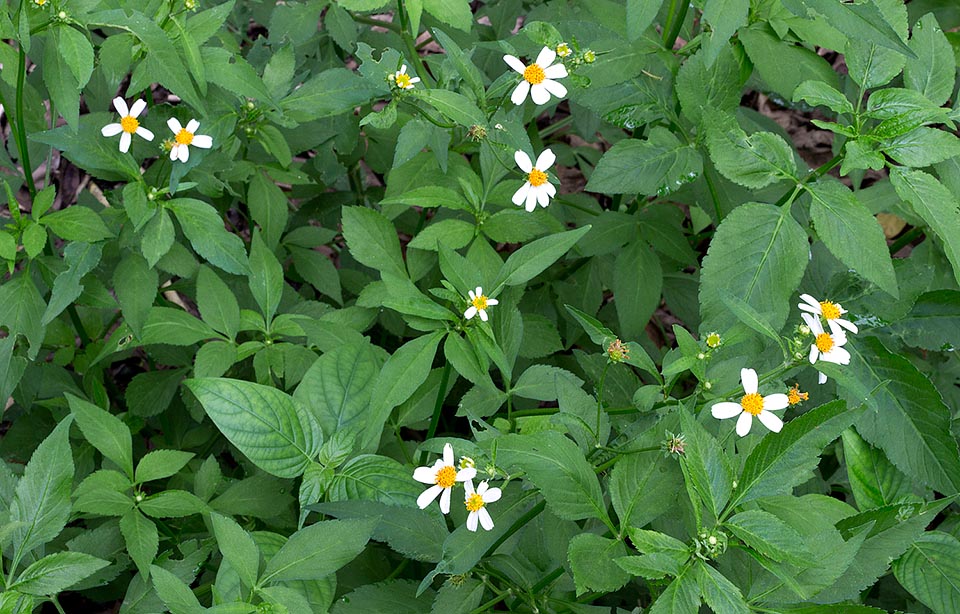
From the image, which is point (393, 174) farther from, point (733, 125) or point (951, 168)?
point (951, 168)

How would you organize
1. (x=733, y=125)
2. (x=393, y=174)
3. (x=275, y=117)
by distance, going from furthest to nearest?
1. (x=393, y=174)
2. (x=275, y=117)
3. (x=733, y=125)

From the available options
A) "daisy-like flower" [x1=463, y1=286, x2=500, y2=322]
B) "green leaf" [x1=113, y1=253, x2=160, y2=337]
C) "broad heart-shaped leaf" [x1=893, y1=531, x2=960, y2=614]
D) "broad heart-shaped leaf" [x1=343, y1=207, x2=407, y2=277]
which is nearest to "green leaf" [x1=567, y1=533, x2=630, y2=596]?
"daisy-like flower" [x1=463, y1=286, x2=500, y2=322]

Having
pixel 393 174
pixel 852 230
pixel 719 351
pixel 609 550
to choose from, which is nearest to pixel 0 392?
pixel 393 174

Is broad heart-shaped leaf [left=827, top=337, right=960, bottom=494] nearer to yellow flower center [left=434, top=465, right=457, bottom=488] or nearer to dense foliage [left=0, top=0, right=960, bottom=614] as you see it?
dense foliage [left=0, top=0, right=960, bottom=614]

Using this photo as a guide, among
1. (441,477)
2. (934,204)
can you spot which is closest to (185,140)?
(441,477)

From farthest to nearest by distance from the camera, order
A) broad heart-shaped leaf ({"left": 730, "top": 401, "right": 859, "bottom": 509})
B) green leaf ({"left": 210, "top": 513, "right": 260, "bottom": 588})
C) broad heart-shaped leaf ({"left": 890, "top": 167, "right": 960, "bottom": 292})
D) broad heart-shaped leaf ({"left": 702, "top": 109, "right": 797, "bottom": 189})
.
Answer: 1. broad heart-shaped leaf ({"left": 702, "top": 109, "right": 797, "bottom": 189})
2. broad heart-shaped leaf ({"left": 890, "top": 167, "right": 960, "bottom": 292})
3. green leaf ({"left": 210, "top": 513, "right": 260, "bottom": 588})
4. broad heart-shaped leaf ({"left": 730, "top": 401, "right": 859, "bottom": 509})

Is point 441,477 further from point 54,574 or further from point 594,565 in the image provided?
point 54,574

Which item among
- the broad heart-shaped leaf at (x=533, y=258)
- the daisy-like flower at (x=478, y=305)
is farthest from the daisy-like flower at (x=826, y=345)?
the daisy-like flower at (x=478, y=305)
